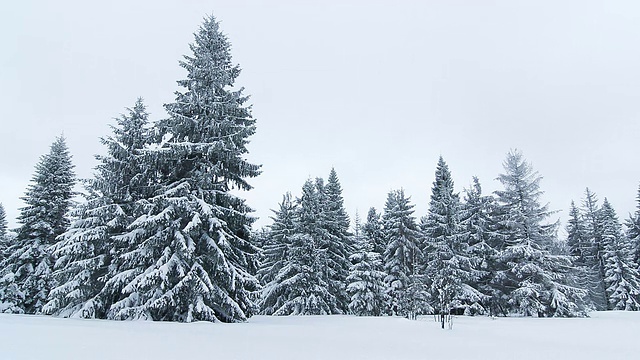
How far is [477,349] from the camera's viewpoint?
8.94 meters

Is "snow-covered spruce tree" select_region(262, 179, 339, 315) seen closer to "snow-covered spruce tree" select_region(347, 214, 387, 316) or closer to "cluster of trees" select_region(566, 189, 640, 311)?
"snow-covered spruce tree" select_region(347, 214, 387, 316)

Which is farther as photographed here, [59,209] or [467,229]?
[467,229]

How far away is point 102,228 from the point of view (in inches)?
678

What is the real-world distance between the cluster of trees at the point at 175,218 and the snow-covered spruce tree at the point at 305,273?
1162 cm

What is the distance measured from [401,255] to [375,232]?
515 centimetres

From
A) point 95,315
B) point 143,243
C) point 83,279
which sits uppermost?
point 143,243

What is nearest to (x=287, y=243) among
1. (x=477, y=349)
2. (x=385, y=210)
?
(x=385, y=210)

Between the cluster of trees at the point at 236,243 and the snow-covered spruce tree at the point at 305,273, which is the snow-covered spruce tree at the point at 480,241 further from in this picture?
the snow-covered spruce tree at the point at 305,273

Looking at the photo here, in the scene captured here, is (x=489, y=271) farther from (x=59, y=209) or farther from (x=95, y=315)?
(x=59, y=209)

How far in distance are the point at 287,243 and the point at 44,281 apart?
17.4m

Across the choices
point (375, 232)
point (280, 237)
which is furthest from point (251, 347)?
point (375, 232)

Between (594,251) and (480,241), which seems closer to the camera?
(480,241)

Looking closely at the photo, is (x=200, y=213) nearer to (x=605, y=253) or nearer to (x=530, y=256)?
(x=530, y=256)

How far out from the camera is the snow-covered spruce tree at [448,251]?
28266 mm
